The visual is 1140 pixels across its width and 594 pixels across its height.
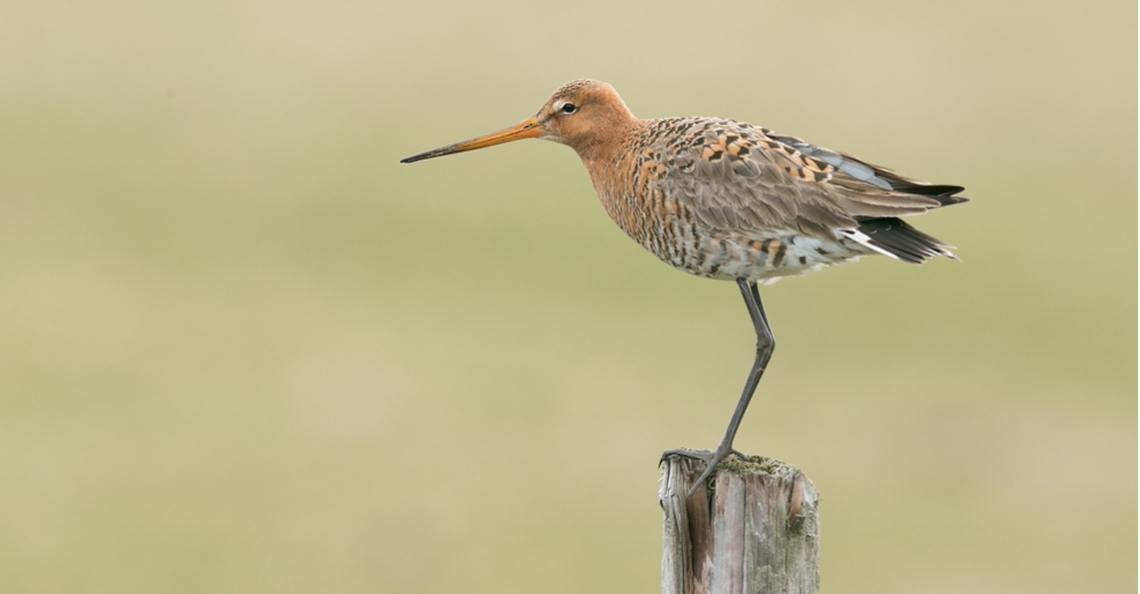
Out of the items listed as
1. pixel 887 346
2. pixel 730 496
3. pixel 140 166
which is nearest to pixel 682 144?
pixel 730 496

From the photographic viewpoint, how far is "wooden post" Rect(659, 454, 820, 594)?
184 inches

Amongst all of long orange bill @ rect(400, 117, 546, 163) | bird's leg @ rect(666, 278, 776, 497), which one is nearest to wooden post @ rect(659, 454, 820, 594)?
bird's leg @ rect(666, 278, 776, 497)

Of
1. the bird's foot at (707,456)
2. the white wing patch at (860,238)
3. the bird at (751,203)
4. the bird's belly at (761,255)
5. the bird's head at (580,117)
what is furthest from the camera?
the bird's head at (580,117)

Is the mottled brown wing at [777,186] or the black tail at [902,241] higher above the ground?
the mottled brown wing at [777,186]

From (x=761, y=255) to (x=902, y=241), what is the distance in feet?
2.14

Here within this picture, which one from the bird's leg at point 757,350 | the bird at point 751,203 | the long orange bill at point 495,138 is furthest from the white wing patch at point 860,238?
the long orange bill at point 495,138

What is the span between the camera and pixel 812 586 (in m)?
4.69

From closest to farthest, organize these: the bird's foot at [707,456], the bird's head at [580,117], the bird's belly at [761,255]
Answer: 1. the bird's foot at [707,456]
2. the bird's belly at [761,255]
3. the bird's head at [580,117]

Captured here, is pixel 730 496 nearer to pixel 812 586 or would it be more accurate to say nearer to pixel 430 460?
pixel 812 586

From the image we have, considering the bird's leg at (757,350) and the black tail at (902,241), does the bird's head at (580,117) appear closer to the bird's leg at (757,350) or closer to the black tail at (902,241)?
the bird's leg at (757,350)

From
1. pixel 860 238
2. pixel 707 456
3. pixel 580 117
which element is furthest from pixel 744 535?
pixel 580 117

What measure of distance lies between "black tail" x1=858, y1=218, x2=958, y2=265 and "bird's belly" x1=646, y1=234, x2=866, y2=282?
0.13m

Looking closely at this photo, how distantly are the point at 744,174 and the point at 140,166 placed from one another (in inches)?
830

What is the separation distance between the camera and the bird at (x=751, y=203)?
583cm
